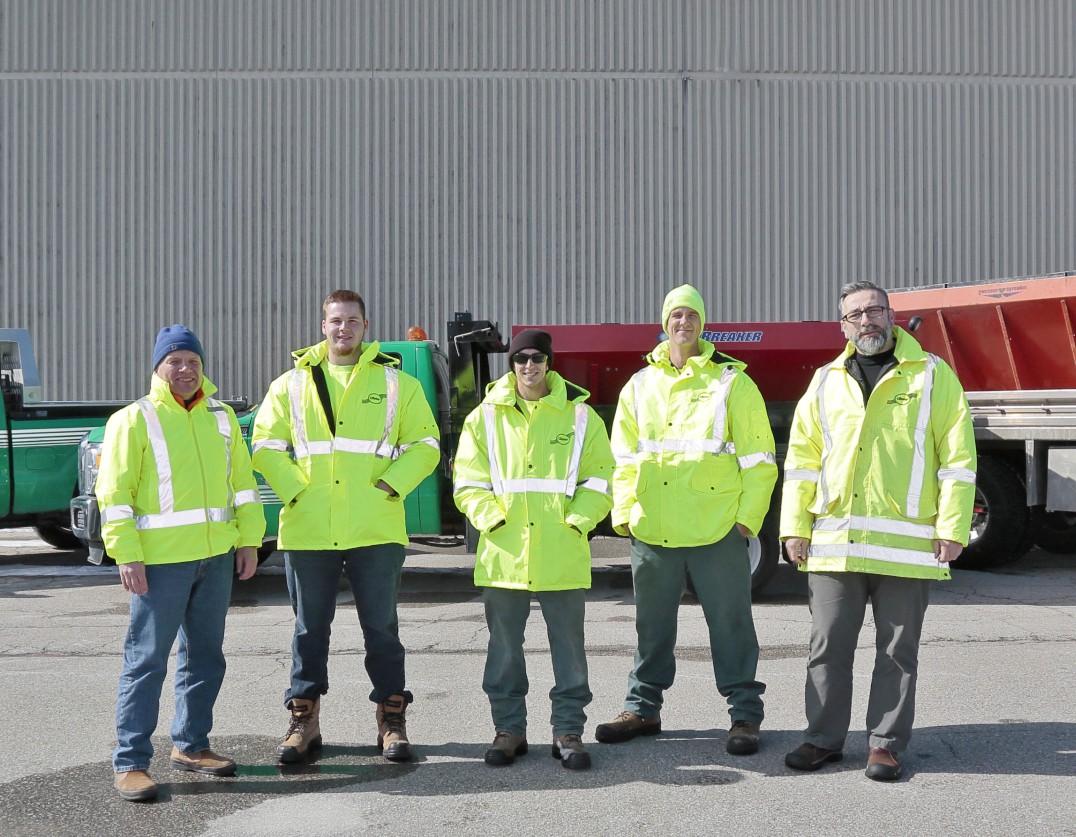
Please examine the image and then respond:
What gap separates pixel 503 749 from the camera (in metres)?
4.74

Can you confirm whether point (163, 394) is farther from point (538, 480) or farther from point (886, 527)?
point (886, 527)

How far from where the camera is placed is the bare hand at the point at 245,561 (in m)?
4.76

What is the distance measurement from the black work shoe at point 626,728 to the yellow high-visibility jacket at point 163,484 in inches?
71.6

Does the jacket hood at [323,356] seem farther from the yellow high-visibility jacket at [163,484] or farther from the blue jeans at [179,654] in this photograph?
the blue jeans at [179,654]

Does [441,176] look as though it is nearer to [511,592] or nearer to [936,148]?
[936,148]

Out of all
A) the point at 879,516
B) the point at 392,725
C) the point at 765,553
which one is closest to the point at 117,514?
the point at 392,725

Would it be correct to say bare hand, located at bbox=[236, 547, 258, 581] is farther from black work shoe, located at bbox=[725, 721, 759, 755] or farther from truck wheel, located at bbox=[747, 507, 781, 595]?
truck wheel, located at bbox=[747, 507, 781, 595]

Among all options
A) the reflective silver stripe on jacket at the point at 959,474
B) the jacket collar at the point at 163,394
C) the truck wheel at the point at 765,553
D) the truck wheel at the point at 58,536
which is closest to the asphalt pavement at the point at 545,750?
the truck wheel at the point at 765,553

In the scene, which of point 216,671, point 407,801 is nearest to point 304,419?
point 216,671

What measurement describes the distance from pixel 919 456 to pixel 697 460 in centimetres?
93

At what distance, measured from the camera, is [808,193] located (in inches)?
661

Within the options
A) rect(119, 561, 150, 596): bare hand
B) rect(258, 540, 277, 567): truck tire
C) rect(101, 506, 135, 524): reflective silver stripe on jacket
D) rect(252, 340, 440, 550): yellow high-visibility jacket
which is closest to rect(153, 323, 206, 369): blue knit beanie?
rect(252, 340, 440, 550): yellow high-visibility jacket

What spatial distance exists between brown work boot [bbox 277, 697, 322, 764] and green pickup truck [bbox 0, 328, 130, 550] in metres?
6.44

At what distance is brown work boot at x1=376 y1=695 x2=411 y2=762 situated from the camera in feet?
15.9
